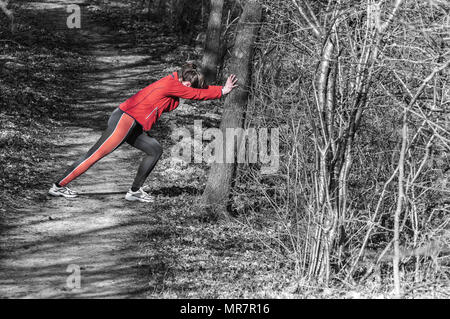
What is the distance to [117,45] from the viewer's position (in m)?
21.5

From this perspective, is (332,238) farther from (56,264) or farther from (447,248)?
(56,264)

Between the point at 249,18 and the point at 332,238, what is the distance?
3.65 m

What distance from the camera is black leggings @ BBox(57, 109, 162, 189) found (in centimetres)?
784

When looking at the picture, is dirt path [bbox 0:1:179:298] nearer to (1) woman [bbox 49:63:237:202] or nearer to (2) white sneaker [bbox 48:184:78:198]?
(2) white sneaker [bbox 48:184:78:198]

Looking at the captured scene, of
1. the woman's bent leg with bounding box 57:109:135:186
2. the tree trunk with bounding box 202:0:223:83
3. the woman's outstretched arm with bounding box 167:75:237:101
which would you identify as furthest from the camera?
the tree trunk with bounding box 202:0:223:83

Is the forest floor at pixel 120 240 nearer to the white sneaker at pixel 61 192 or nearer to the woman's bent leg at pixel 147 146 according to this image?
the white sneaker at pixel 61 192

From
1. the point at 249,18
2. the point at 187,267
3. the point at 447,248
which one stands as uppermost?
the point at 249,18

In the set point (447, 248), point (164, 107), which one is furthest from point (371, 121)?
point (164, 107)

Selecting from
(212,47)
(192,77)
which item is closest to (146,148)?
(192,77)

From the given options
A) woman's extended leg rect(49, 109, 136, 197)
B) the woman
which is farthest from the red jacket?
woman's extended leg rect(49, 109, 136, 197)

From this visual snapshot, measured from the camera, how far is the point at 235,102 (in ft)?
28.7

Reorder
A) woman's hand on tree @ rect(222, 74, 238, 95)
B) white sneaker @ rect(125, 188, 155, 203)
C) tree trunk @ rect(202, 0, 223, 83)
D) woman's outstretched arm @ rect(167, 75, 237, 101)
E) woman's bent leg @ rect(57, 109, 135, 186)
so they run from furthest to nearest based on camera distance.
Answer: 1. tree trunk @ rect(202, 0, 223, 83)
2. white sneaker @ rect(125, 188, 155, 203)
3. woman's bent leg @ rect(57, 109, 135, 186)
4. woman's outstretched arm @ rect(167, 75, 237, 101)
5. woman's hand on tree @ rect(222, 74, 238, 95)

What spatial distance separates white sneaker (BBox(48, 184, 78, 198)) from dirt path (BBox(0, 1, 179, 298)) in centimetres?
8

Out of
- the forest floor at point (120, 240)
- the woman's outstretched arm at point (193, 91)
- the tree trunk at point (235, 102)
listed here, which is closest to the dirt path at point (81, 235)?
the forest floor at point (120, 240)
